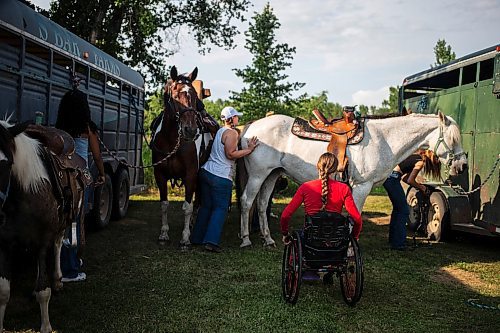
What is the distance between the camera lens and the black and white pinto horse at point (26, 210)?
3.21 metres

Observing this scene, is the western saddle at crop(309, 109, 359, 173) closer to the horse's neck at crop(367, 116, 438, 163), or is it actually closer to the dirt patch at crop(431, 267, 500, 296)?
the horse's neck at crop(367, 116, 438, 163)

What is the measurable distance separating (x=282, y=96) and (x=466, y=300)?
14.1 m

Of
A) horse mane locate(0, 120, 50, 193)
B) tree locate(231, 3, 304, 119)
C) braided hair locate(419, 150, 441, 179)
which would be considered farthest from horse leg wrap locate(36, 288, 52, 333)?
tree locate(231, 3, 304, 119)

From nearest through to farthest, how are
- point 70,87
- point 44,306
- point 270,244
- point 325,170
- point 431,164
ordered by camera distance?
1. point 44,306
2. point 325,170
3. point 70,87
4. point 270,244
5. point 431,164

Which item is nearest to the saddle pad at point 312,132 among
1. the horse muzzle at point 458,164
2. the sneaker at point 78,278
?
the horse muzzle at point 458,164

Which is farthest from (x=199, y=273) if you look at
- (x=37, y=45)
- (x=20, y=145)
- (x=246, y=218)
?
(x=37, y=45)

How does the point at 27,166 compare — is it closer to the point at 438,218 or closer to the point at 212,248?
Result: the point at 212,248

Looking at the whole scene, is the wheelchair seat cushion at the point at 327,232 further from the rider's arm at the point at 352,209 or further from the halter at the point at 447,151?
the halter at the point at 447,151

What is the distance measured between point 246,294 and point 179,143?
2653mm

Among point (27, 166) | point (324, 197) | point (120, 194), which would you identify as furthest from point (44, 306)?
point (120, 194)

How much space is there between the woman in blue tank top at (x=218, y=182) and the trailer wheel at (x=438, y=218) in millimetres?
3090

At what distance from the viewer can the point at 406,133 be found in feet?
21.2

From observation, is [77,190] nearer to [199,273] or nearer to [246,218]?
[199,273]

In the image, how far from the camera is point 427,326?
4.04 metres
